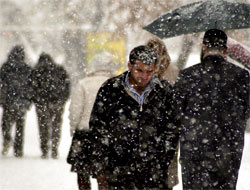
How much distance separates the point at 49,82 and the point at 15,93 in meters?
0.80

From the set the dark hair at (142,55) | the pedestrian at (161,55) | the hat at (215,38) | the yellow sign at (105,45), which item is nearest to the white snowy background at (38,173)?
the pedestrian at (161,55)

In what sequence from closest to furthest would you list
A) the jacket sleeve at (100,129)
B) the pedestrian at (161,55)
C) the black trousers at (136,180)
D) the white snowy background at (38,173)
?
→ 1. the black trousers at (136,180)
2. the jacket sleeve at (100,129)
3. the pedestrian at (161,55)
4. the white snowy background at (38,173)

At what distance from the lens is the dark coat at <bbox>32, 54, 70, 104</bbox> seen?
11.5 metres

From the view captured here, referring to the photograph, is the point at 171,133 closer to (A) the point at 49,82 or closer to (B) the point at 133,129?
(B) the point at 133,129

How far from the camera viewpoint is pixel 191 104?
568cm

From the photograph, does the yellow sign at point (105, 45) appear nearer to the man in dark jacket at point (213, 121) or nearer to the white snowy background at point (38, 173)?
the white snowy background at point (38, 173)

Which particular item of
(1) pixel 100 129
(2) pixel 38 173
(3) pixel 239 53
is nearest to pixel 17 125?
(2) pixel 38 173

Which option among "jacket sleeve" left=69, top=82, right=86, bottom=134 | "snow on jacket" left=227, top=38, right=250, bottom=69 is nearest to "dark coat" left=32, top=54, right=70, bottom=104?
"jacket sleeve" left=69, top=82, right=86, bottom=134

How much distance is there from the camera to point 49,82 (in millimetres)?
11625

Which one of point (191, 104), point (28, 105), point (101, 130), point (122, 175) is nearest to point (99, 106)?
point (101, 130)

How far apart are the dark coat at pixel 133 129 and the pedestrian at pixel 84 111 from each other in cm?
201

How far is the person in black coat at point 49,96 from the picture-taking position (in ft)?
37.9

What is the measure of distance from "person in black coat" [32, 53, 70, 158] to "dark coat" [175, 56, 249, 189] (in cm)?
613

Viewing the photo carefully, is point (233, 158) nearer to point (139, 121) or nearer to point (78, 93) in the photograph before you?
point (139, 121)
